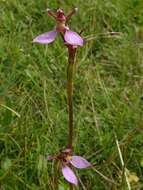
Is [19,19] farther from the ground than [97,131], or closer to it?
farther from the ground

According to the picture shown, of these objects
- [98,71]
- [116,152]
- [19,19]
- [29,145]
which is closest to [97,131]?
[116,152]

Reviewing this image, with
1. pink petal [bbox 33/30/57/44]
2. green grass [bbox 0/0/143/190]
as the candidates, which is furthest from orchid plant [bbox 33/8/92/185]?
green grass [bbox 0/0/143/190]

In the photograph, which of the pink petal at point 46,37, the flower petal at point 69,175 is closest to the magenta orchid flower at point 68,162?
the flower petal at point 69,175

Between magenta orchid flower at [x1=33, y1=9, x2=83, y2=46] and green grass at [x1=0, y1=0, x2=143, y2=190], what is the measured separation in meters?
0.65

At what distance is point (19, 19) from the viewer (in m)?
2.74

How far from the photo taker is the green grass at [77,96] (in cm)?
189

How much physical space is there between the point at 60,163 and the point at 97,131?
759 millimetres

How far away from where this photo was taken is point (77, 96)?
229cm

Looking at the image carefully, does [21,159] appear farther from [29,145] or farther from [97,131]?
[97,131]

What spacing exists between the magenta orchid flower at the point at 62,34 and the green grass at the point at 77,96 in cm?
65

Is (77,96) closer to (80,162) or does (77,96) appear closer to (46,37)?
(80,162)

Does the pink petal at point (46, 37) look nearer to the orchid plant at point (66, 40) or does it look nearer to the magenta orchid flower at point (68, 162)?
the orchid plant at point (66, 40)

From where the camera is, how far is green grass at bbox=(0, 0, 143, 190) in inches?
74.4

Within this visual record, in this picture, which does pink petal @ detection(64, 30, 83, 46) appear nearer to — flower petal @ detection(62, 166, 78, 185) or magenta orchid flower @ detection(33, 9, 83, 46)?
magenta orchid flower @ detection(33, 9, 83, 46)
